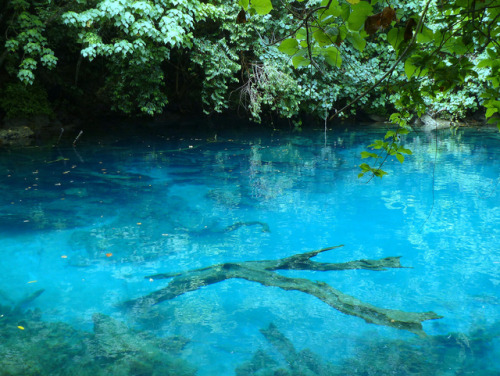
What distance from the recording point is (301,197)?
7074 millimetres

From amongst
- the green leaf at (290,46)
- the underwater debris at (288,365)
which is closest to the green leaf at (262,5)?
the green leaf at (290,46)

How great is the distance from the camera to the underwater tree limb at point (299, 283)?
11.8 feet

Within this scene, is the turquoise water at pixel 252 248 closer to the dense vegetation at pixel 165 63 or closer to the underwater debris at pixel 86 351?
the underwater debris at pixel 86 351

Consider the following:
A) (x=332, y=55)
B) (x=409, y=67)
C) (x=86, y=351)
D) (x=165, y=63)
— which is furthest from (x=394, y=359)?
(x=165, y=63)

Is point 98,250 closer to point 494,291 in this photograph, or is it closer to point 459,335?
point 459,335

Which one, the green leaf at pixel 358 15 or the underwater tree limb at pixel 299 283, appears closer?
the green leaf at pixel 358 15

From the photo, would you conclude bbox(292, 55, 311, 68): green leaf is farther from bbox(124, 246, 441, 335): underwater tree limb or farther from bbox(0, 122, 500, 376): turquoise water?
bbox(124, 246, 441, 335): underwater tree limb

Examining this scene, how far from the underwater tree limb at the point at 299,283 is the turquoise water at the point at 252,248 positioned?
10cm

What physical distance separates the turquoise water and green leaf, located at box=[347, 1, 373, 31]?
1017 millimetres

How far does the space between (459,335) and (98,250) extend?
12.1 ft

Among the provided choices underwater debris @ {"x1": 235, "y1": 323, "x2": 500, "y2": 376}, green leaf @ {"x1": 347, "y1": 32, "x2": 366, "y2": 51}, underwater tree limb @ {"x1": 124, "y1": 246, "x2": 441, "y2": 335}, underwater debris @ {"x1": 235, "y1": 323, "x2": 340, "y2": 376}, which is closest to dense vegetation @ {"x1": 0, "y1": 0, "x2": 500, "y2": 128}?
underwater tree limb @ {"x1": 124, "y1": 246, "x2": 441, "y2": 335}

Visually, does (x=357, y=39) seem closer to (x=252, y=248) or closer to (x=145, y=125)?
(x=252, y=248)

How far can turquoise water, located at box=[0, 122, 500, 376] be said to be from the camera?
3266 mm

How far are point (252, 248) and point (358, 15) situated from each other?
157 inches
